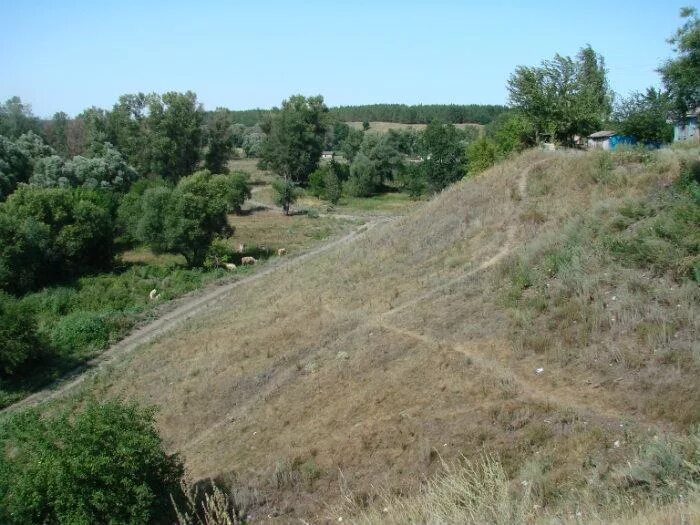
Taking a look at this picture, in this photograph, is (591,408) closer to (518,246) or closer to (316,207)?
(518,246)

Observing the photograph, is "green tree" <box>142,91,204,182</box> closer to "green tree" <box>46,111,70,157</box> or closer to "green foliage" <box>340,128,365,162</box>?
"green tree" <box>46,111,70,157</box>

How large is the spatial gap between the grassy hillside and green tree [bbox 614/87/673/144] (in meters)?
4.77

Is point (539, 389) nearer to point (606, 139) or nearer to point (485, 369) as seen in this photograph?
point (485, 369)

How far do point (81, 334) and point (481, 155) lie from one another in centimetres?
2874

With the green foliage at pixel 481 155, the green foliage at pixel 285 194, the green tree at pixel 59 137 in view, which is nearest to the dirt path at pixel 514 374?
the green foliage at pixel 481 155

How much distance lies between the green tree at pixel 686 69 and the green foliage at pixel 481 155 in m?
21.6

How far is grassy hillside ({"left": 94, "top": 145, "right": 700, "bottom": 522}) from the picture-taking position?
877 centimetres

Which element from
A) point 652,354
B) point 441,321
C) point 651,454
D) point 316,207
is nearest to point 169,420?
point 441,321

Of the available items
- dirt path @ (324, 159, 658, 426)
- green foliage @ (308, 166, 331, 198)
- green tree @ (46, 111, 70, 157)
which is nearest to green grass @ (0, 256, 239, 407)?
dirt path @ (324, 159, 658, 426)

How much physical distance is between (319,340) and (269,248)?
24.1 m

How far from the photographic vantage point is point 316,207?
201 feet

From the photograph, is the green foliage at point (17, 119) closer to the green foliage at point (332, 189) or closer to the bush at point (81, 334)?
the green foliage at point (332, 189)

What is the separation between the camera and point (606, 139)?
99.8ft

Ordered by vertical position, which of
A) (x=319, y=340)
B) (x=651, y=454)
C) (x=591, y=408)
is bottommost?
(x=319, y=340)
